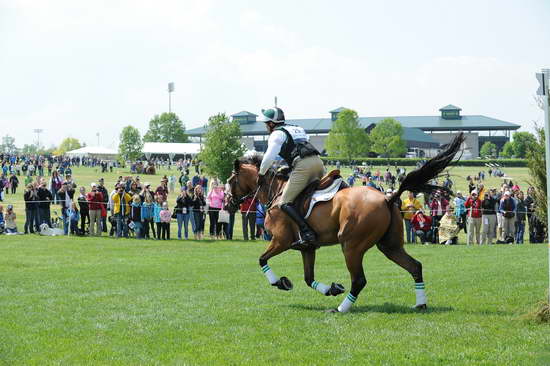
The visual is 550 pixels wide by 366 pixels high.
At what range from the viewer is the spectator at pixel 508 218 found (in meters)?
26.0

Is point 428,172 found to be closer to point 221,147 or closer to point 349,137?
point 221,147

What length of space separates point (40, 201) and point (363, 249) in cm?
1975

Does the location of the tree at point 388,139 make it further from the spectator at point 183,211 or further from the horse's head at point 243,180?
the horse's head at point 243,180

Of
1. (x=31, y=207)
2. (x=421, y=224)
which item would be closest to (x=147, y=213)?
(x=31, y=207)

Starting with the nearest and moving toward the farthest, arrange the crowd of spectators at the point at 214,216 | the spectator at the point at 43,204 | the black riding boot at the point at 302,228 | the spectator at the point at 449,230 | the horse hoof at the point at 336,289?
1. the black riding boot at the point at 302,228
2. the horse hoof at the point at 336,289
3. the spectator at the point at 449,230
4. the crowd of spectators at the point at 214,216
5. the spectator at the point at 43,204

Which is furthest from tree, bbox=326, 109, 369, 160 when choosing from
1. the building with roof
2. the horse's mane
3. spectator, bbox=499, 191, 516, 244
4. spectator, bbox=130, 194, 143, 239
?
the horse's mane

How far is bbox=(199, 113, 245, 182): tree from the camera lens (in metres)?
56.8

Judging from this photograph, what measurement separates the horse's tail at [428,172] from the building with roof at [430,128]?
451 ft

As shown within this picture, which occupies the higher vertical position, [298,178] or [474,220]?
[298,178]

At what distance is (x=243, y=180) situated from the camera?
39.6 ft

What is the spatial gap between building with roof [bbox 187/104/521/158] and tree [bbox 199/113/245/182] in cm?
9039

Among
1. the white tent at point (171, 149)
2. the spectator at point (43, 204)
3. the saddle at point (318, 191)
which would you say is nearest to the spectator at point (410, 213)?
the spectator at point (43, 204)

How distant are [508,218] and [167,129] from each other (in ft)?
461

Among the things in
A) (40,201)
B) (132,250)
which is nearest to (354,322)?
(132,250)
